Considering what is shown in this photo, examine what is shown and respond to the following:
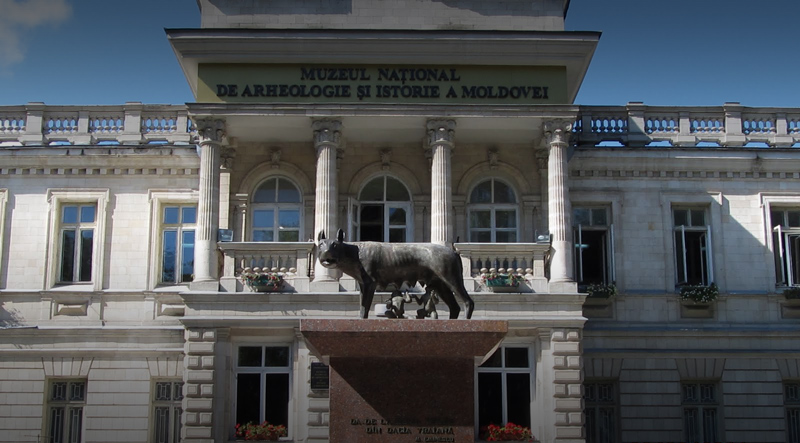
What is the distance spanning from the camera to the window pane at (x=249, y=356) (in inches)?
932

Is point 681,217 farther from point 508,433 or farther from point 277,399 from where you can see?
point 277,399

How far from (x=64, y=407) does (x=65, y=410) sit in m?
0.09

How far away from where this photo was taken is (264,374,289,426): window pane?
23.3 metres

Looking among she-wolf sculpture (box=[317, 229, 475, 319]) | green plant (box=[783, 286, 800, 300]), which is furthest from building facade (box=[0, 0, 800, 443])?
she-wolf sculpture (box=[317, 229, 475, 319])

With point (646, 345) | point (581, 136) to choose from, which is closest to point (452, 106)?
point (581, 136)

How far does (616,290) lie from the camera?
84.8ft

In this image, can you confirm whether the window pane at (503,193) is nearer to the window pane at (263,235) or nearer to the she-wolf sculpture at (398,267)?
the window pane at (263,235)

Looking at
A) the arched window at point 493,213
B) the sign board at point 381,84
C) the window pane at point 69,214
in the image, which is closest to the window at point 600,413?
the arched window at point 493,213

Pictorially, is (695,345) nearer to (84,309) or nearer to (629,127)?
(629,127)

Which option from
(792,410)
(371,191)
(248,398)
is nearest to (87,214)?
(248,398)

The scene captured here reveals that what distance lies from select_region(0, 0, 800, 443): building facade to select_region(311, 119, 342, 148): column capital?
82 mm

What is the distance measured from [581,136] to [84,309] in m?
15.0

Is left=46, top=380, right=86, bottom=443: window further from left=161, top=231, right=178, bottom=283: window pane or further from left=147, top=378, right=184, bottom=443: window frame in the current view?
left=161, top=231, right=178, bottom=283: window pane

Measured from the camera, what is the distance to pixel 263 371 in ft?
→ 77.1
